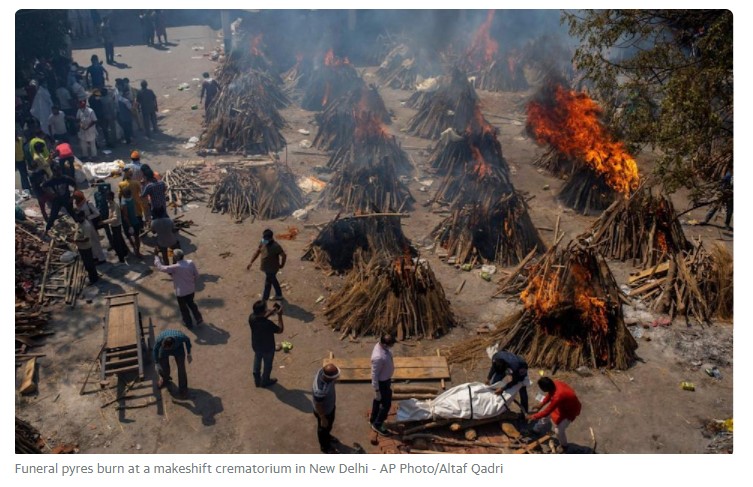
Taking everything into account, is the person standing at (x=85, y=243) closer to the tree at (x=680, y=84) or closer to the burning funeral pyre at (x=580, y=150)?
the tree at (x=680, y=84)

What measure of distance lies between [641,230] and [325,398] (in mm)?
8584

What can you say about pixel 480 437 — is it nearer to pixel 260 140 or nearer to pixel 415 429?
pixel 415 429

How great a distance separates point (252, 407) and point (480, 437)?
3314mm

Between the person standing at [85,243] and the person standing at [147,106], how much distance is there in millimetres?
8874

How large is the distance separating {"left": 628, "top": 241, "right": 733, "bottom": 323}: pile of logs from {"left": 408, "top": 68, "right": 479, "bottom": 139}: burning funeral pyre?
9400mm

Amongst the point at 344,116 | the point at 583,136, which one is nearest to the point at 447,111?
the point at 344,116

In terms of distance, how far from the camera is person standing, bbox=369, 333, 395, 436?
27.3 ft

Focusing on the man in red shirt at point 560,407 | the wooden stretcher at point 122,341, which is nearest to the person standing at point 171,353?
the wooden stretcher at point 122,341

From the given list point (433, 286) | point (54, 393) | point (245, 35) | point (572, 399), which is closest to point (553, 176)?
point (433, 286)

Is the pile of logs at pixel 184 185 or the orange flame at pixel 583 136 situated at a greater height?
the orange flame at pixel 583 136

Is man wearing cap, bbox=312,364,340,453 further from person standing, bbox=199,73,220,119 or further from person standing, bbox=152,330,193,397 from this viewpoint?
person standing, bbox=199,73,220,119

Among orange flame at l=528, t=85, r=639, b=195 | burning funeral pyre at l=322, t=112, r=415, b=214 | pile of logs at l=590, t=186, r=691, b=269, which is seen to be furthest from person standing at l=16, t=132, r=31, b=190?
orange flame at l=528, t=85, r=639, b=195

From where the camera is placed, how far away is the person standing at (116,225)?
12375 millimetres

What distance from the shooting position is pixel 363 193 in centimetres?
1530
